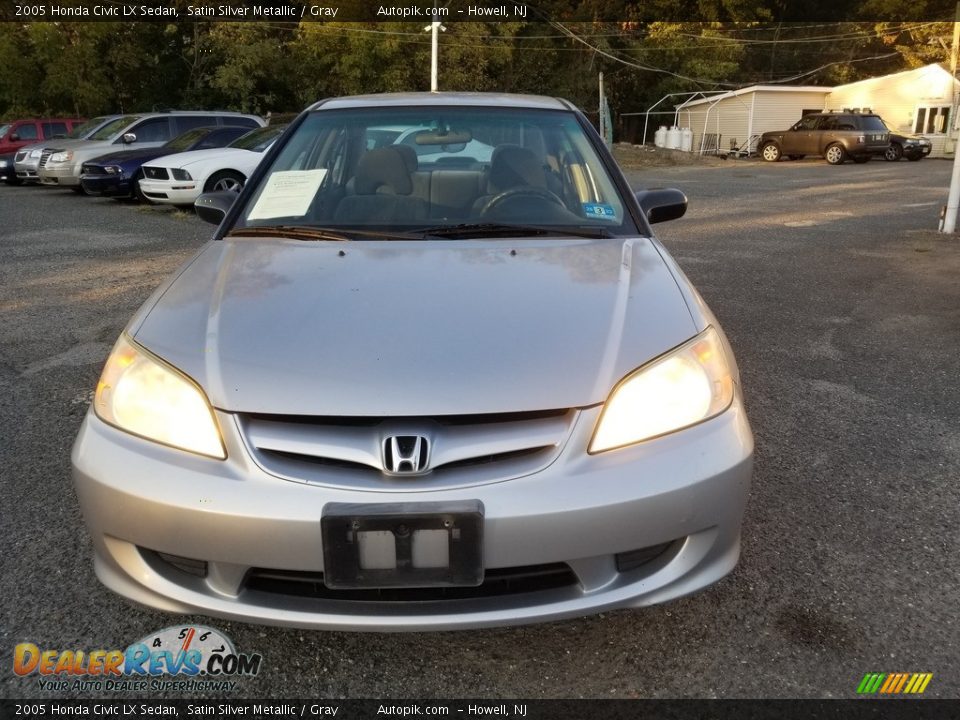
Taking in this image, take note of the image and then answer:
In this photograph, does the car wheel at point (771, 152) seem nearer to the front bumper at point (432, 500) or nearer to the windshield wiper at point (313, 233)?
the windshield wiper at point (313, 233)

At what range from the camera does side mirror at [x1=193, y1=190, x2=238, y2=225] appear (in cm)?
325

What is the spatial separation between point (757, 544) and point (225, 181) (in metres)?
10.1

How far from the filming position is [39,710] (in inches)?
73.7

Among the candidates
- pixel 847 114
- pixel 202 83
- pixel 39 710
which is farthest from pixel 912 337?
pixel 202 83

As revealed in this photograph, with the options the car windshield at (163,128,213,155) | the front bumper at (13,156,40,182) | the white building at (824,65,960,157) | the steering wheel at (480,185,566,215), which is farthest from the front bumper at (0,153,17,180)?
the white building at (824,65,960,157)

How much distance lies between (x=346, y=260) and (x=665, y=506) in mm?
1279

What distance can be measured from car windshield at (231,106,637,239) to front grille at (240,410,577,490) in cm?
108

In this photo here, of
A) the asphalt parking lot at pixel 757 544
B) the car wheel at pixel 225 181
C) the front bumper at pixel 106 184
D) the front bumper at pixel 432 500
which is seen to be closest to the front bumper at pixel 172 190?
the car wheel at pixel 225 181

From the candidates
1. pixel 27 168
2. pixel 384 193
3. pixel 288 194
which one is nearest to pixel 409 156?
pixel 384 193

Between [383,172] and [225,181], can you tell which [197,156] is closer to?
[225,181]

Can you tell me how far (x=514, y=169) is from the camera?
308 cm

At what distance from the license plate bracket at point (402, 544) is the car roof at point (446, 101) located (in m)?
2.20

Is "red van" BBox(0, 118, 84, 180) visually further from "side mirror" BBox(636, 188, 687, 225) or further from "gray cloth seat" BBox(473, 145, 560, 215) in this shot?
"side mirror" BBox(636, 188, 687, 225)

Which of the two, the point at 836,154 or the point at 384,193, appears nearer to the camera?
the point at 384,193
